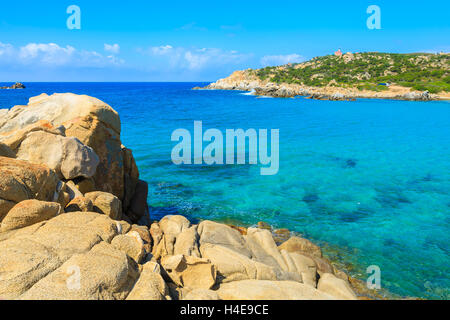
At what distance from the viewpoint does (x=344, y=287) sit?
31.1 ft

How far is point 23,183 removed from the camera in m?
8.96

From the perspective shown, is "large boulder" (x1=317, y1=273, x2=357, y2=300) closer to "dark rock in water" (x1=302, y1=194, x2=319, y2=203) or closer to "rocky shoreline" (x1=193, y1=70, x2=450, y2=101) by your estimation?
"dark rock in water" (x1=302, y1=194, x2=319, y2=203)

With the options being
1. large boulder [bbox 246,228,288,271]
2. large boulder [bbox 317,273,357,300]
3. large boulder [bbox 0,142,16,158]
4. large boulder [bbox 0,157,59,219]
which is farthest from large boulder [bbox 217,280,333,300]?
large boulder [bbox 0,142,16,158]

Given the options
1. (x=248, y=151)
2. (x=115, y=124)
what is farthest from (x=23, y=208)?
(x=248, y=151)

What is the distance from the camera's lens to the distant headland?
331ft

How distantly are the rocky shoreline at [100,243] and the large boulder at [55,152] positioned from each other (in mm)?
36

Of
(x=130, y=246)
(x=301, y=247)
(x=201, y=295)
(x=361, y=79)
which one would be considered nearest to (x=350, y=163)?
(x=301, y=247)

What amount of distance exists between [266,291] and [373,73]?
140433 millimetres

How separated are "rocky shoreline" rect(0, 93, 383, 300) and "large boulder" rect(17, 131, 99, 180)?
36 mm

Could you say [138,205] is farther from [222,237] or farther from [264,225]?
[264,225]

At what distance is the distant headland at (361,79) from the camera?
101m

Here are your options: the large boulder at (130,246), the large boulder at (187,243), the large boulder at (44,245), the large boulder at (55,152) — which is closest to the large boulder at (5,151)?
the large boulder at (55,152)
